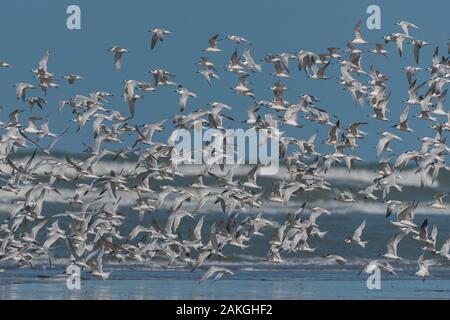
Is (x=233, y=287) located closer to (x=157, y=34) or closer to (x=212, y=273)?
(x=212, y=273)

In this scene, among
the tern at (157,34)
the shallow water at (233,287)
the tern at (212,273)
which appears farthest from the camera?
the tern at (157,34)

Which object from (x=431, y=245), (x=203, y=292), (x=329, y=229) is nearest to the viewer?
(x=203, y=292)

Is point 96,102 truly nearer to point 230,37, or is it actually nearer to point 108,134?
point 108,134

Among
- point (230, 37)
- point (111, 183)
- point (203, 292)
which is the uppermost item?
point (230, 37)

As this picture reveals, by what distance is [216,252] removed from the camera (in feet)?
119

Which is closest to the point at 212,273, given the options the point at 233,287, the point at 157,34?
the point at 233,287

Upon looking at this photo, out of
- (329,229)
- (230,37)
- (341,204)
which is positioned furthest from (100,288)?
(341,204)

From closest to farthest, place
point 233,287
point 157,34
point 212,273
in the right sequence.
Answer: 1. point 233,287
2. point 212,273
3. point 157,34

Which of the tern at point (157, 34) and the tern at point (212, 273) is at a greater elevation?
the tern at point (157, 34)

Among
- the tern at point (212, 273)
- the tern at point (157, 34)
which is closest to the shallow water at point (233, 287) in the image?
the tern at point (212, 273)

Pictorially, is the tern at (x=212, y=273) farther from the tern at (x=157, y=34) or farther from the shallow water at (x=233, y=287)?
the tern at (x=157, y=34)

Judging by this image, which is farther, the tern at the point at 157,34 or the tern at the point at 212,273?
the tern at the point at 157,34

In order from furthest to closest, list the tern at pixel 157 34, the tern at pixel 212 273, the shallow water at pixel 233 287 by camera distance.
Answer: the tern at pixel 157 34 → the tern at pixel 212 273 → the shallow water at pixel 233 287

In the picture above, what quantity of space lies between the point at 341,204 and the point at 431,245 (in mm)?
18612
